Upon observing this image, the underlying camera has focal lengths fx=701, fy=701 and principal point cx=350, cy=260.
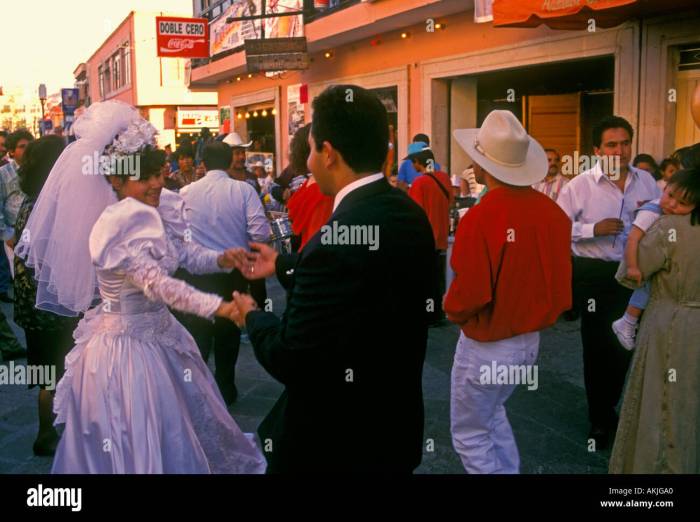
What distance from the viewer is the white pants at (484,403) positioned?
331 cm

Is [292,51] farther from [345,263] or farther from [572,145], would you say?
[345,263]

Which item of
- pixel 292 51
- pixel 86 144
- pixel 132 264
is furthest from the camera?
pixel 292 51

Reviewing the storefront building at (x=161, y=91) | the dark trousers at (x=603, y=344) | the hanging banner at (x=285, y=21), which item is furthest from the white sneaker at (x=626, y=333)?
the storefront building at (x=161, y=91)

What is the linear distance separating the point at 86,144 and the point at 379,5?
8.75 meters

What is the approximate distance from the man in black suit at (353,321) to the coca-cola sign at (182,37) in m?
17.2

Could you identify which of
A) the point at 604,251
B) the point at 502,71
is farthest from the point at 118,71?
the point at 604,251

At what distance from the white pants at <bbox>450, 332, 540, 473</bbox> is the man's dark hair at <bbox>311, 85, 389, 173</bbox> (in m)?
1.43

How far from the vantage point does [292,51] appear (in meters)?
13.4

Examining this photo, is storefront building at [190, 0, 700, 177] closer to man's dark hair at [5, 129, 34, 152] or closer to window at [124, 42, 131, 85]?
man's dark hair at [5, 129, 34, 152]

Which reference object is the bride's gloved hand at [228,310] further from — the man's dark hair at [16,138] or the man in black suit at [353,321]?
the man's dark hair at [16,138]

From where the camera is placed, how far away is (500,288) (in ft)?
10.6

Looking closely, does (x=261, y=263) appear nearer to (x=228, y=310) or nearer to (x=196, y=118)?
(x=228, y=310)

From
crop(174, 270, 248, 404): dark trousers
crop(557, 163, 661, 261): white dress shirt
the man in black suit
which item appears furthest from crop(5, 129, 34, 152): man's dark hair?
the man in black suit

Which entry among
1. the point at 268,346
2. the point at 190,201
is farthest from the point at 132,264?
the point at 190,201
